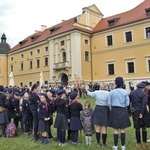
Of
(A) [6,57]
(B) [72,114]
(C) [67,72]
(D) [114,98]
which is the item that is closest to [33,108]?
(B) [72,114]

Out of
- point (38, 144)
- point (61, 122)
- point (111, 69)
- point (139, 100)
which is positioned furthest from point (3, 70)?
point (139, 100)

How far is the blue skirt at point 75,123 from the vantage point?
6.34m

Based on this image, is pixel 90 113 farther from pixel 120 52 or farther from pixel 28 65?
pixel 28 65

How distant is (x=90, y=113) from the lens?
21.3 ft

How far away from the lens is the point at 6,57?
161ft

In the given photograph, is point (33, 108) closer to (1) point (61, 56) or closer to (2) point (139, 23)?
(2) point (139, 23)

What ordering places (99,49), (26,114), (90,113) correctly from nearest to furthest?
(90,113), (26,114), (99,49)

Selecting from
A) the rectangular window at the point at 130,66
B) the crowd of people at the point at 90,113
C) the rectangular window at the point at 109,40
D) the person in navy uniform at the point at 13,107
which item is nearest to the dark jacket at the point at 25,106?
the crowd of people at the point at 90,113

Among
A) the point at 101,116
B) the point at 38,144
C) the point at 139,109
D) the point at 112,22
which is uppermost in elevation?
the point at 112,22

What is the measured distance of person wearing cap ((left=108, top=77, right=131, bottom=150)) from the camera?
5535mm

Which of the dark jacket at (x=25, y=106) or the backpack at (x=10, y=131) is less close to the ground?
the dark jacket at (x=25, y=106)

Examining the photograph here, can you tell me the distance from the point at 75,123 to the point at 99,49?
2716 centimetres

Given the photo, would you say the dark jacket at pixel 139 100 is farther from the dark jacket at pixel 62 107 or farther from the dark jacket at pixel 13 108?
A: the dark jacket at pixel 13 108

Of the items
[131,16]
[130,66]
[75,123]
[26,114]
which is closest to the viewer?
[75,123]
